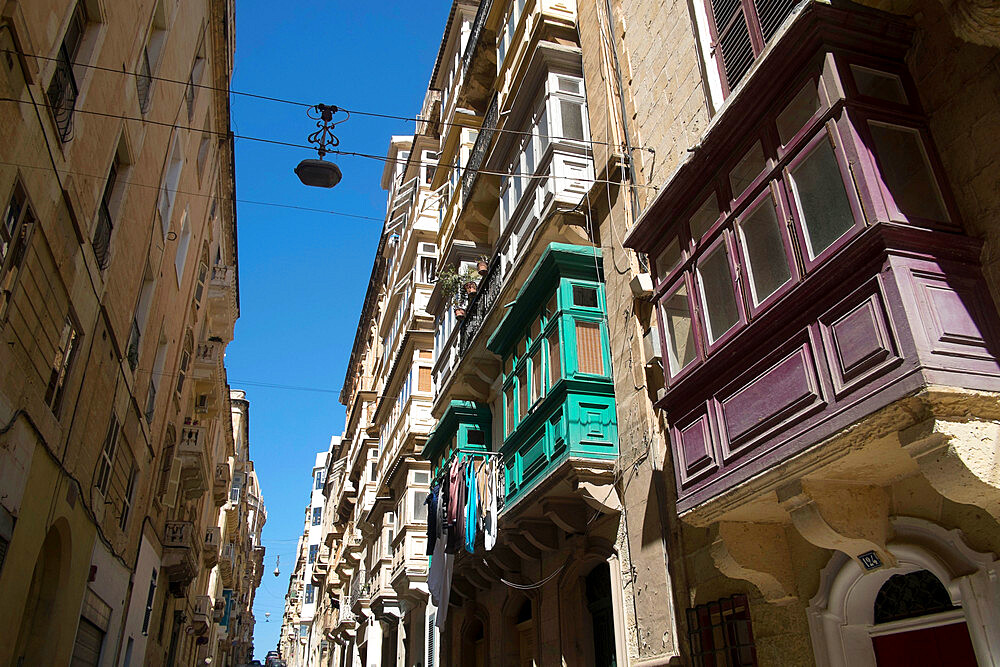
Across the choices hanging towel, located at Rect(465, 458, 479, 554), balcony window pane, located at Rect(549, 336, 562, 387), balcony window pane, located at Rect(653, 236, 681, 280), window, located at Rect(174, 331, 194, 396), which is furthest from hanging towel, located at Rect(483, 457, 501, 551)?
window, located at Rect(174, 331, 194, 396)

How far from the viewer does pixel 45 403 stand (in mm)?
9672

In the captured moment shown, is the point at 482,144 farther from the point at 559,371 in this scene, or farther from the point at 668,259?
the point at 668,259

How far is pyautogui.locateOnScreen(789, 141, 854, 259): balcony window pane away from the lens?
5.68 m

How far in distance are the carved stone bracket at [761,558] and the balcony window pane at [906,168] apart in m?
3.10

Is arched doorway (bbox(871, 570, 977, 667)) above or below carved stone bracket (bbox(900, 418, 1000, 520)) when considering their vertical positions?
below

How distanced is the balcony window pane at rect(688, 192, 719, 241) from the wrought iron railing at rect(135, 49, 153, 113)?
393 inches

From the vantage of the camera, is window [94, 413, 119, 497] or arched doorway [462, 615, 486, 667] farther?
arched doorway [462, 615, 486, 667]

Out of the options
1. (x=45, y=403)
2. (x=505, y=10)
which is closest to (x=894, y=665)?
(x=45, y=403)

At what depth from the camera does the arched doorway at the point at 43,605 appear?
415 inches

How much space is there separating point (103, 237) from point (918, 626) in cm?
1207

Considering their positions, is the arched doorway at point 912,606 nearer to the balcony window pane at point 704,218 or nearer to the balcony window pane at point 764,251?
the balcony window pane at point 764,251

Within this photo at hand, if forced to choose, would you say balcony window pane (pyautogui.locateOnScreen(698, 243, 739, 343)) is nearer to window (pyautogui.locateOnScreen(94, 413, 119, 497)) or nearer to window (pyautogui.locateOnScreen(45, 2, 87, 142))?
window (pyautogui.locateOnScreen(45, 2, 87, 142))

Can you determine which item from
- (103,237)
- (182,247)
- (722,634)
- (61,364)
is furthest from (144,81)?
(722,634)

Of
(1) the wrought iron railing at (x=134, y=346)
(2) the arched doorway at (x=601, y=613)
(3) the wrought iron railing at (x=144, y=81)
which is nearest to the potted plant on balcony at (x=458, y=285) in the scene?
(1) the wrought iron railing at (x=134, y=346)
